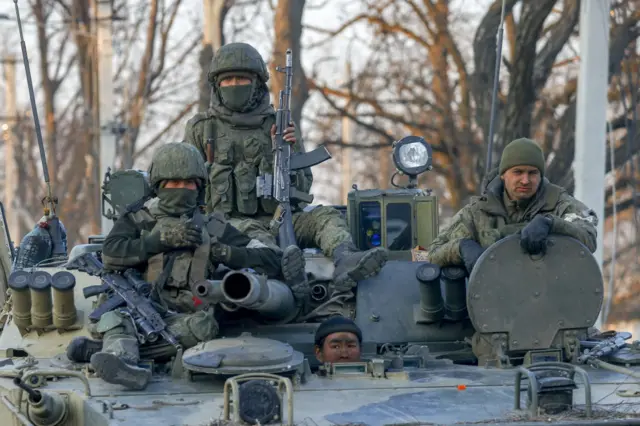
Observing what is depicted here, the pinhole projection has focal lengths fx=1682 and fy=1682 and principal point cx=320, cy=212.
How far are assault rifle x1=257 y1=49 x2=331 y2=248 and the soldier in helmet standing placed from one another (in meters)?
0.08

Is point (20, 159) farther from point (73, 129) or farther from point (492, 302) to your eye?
point (492, 302)

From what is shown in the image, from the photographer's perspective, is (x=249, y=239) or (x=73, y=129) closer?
(x=249, y=239)

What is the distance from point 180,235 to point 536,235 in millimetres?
2317

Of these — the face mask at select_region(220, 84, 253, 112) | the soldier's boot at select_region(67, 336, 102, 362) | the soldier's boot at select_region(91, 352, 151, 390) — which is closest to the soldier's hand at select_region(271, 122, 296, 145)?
the face mask at select_region(220, 84, 253, 112)

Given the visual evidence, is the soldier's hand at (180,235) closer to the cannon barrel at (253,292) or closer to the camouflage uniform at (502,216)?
the cannon barrel at (253,292)

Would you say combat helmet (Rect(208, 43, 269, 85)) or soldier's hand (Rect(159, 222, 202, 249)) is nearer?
soldier's hand (Rect(159, 222, 202, 249))

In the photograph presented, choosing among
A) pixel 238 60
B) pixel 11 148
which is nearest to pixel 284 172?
pixel 238 60

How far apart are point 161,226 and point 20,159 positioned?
33689 millimetres

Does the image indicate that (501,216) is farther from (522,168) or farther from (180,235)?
(180,235)

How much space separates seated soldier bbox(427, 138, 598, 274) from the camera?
11.3 m

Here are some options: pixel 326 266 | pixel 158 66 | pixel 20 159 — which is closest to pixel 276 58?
pixel 158 66

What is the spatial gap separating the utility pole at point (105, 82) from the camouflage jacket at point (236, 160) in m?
14.7

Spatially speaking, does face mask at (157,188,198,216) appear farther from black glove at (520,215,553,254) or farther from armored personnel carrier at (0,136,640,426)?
black glove at (520,215,553,254)

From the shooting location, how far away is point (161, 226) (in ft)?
36.7
